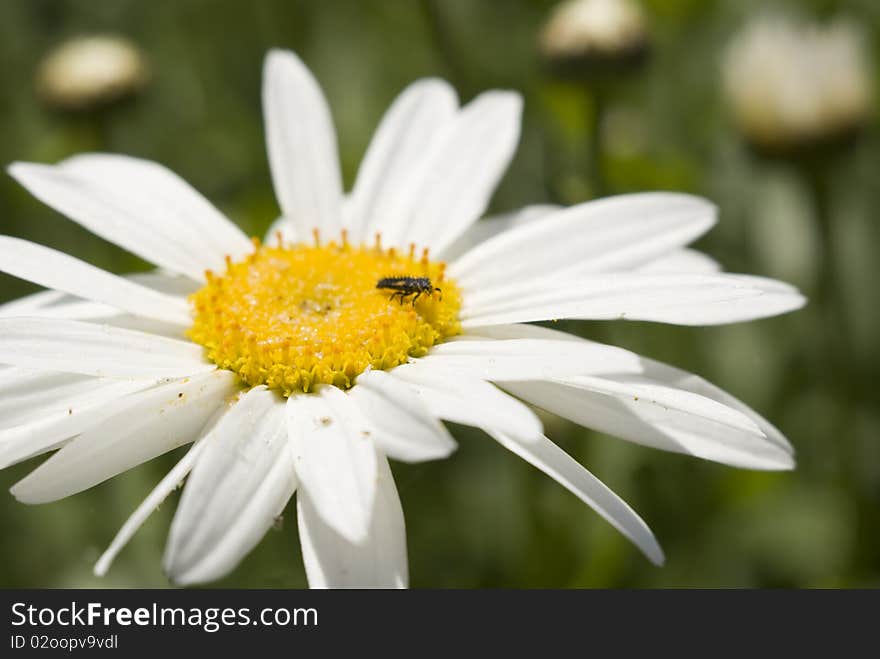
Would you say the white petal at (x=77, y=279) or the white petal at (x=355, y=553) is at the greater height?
the white petal at (x=77, y=279)

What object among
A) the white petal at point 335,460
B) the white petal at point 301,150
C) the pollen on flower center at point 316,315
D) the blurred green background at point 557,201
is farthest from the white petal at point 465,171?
the white petal at point 335,460

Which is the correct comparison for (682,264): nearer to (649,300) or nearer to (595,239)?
(595,239)

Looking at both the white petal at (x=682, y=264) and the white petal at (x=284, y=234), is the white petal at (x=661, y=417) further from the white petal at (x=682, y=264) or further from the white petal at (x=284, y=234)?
the white petal at (x=284, y=234)

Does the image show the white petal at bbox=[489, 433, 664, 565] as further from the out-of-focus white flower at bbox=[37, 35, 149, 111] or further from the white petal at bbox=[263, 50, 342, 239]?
the out-of-focus white flower at bbox=[37, 35, 149, 111]

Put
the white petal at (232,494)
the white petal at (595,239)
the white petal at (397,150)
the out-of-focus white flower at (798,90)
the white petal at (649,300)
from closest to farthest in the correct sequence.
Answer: the white petal at (232,494)
the white petal at (649,300)
the white petal at (595,239)
the white petal at (397,150)
the out-of-focus white flower at (798,90)

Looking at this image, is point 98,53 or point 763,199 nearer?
point 98,53

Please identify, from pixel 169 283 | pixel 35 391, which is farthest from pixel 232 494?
pixel 169 283

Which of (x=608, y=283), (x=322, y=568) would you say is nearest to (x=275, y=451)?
(x=322, y=568)

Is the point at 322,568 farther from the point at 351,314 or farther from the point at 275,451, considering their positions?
the point at 351,314

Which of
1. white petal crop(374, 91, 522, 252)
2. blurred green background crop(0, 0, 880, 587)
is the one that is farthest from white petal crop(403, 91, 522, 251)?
blurred green background crop(0, 0, 880, 587)
